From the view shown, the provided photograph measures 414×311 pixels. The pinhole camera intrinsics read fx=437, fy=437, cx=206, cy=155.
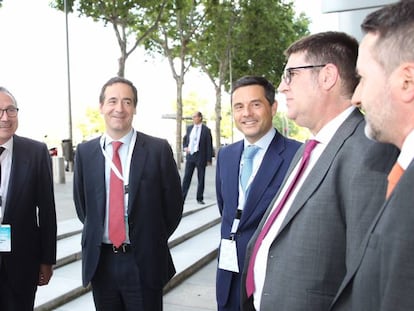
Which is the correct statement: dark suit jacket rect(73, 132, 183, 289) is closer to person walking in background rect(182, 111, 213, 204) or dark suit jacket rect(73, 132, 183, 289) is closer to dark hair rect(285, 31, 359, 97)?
dark hair rect(285, 31, 359, 97)

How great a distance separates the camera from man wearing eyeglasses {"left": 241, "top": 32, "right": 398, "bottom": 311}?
138 cm

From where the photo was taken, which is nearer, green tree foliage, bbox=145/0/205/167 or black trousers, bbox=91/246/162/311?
black trousers, bbox=91/246/162/311

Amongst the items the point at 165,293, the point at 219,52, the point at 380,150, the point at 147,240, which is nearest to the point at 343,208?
the point at 380,150

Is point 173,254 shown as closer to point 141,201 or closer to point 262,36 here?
point 141,201

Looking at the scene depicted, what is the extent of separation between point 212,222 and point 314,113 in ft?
20.0

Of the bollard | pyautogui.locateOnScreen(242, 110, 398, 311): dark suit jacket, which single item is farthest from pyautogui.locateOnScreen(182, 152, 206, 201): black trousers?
pyautogui.locateOnScreen(242, 110, 398, 311): dark suit jacket

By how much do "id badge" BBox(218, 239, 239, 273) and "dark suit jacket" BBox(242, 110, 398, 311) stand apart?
1107 millimetres

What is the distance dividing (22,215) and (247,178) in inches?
56.5

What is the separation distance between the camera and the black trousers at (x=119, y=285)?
273cm

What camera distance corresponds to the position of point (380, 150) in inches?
54.2

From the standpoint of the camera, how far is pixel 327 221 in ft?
4.83

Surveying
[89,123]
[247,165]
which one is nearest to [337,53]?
[247,165]

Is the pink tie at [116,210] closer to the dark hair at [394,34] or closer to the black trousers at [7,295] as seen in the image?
the black trousers at [7,295]

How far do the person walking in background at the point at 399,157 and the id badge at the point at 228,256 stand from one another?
145cm
